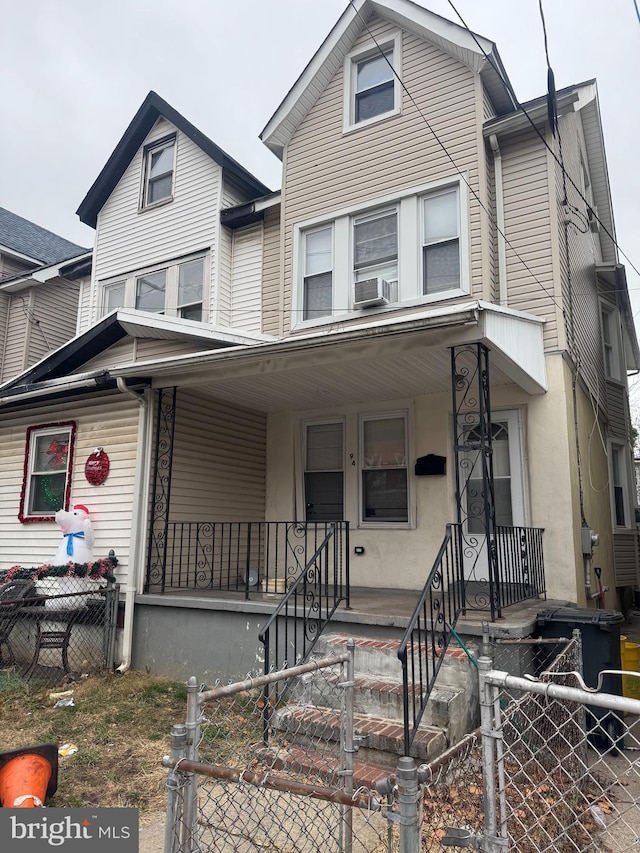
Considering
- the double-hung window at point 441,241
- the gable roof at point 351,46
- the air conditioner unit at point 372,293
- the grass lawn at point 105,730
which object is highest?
the gable roof at point 351,46

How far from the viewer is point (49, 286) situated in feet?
46.7

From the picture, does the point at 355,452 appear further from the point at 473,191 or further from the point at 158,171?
the point at 158,171

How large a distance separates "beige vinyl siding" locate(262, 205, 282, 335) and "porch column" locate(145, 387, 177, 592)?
7.83 feet

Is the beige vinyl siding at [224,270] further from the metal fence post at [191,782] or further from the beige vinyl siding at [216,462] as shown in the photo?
the metal fence post at [191,782]

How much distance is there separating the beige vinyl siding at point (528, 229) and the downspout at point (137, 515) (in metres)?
4.75

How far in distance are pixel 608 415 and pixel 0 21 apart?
11.2m

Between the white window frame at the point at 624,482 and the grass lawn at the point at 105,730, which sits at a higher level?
the white window frame at the point at 624,482

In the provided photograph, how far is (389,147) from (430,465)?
448 centimetres

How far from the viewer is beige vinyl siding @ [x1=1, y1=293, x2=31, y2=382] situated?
45.1 feet

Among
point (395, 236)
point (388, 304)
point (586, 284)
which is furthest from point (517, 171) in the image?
point (586, 284)

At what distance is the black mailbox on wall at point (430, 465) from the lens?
765 cm

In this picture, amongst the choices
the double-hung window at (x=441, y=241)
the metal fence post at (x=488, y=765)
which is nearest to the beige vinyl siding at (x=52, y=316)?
the double-hung window at (x=441, y=241)

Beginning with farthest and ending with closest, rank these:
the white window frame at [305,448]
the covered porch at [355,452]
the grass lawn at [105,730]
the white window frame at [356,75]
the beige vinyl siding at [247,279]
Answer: the beige vinyl siding at [247,279]
the white window frame at [356,75]
the white window frame at [305,448]
the covered porch at [355,452]
the grass lawn at [105,730]

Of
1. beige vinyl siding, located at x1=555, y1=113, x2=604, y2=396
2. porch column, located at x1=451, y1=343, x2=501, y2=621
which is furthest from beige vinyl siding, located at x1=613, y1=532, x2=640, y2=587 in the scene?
porch column, located at x1=451, y1=343, x2=501, y2=621
